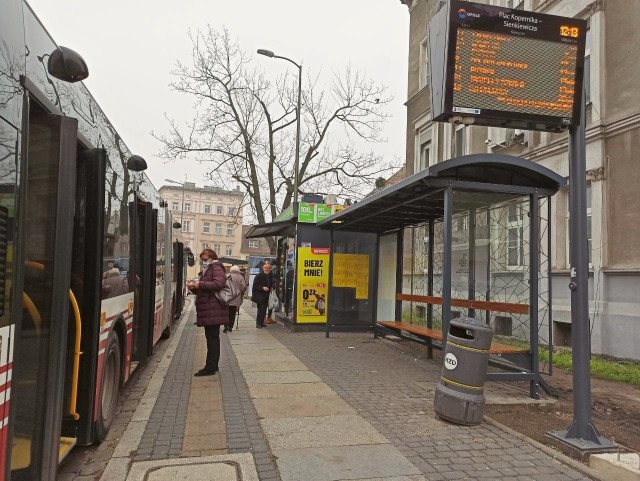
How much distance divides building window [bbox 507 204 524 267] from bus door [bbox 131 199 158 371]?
16.8 ft

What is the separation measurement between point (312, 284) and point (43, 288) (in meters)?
10.6

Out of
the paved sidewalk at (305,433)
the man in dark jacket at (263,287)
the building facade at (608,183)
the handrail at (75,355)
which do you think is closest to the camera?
the handrail at (75,355)

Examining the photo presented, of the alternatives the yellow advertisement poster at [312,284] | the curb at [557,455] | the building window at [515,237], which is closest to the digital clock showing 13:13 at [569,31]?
the building window at [515,237]

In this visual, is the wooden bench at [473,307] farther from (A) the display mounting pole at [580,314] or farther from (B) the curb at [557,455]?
(A) the display mounting pole at [580,314]

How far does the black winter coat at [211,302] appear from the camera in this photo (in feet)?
23.7

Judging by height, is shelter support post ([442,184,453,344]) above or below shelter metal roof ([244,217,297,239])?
below

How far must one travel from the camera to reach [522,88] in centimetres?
578

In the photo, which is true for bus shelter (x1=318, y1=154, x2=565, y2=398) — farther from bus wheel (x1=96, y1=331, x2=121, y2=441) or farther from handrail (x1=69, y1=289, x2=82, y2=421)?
handrail (x1=69, y1=289, x2=82, y2=421)

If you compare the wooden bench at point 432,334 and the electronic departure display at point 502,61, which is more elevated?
the electronic departure display at point 502,61

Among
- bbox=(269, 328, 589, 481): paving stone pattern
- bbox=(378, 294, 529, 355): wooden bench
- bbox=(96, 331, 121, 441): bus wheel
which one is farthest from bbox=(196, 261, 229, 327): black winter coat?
bbox=(378, 294, 529, 355): wooden bench

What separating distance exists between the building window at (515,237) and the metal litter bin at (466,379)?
266 cm

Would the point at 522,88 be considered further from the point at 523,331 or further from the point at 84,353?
the point at 84,353

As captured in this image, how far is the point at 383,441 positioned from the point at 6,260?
3.43 meters

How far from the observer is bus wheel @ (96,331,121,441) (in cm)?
461
